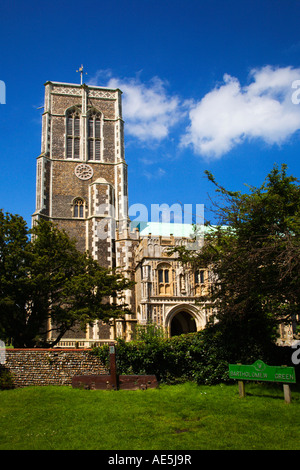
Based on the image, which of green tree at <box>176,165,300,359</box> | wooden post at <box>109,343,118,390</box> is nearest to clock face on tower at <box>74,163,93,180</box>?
green tree at <box>176,165,300,359</box>

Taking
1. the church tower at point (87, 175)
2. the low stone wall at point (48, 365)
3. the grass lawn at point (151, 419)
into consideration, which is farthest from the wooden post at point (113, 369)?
the church tower at point (87, 175)

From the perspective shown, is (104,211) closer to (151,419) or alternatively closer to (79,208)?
(79,208)

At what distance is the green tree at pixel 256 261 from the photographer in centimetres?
1288

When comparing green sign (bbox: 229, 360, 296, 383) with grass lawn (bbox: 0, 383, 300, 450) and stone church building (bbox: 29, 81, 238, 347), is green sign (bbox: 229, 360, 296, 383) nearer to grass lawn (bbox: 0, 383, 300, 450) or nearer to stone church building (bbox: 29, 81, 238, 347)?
grass lawn (bbox: 0, 383, 300, 450)

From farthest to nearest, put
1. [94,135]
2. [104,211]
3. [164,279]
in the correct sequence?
1. [94,135]
2. [104,211]
3. [164,279]

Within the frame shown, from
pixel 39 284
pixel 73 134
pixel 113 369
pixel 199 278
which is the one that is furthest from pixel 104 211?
pixel 113 369

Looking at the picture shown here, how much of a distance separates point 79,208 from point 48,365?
20.1 m

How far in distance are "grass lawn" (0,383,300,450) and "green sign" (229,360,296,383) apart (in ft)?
2.01

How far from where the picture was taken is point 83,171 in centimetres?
3503

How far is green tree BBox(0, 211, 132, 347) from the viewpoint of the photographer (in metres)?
18.3

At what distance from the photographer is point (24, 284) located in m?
18.3

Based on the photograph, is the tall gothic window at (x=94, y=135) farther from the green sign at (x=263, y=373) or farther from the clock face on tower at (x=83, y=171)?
the green sign at (x=263, y=373)

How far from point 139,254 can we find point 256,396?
1881 cm

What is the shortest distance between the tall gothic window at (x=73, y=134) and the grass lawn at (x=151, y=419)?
2502cm
